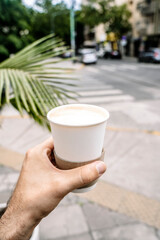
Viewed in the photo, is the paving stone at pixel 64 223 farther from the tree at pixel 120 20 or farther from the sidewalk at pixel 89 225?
the tree at pixel 120 20

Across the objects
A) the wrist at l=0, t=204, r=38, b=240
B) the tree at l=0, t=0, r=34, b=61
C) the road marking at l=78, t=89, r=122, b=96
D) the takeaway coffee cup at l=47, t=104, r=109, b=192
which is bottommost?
the road marking at l=78, t=89, r=122, b=96

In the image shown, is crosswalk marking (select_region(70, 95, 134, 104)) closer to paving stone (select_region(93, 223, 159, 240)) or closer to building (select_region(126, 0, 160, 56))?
paving stone (select_region(93, 223, 159, 240))

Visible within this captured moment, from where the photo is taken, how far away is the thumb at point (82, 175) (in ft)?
3.54

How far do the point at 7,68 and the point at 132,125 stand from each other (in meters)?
3.85

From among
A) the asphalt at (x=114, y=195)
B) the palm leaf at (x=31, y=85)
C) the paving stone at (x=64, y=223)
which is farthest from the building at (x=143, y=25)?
the paving stone at (x=64, y=223)

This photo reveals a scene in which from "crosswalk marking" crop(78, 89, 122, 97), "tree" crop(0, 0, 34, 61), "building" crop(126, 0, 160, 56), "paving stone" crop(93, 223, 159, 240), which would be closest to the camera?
"paving stone" crop(93, 223, 159, 240)

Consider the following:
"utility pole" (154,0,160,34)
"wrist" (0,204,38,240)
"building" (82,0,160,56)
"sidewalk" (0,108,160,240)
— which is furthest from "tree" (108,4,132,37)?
"wrist" (0,204,38,240)

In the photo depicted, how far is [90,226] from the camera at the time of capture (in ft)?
8.23

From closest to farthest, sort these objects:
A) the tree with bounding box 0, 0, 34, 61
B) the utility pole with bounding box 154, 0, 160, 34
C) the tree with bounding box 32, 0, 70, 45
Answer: the tree with bounding box 0, 0, 34, 61
the utility pole with bounding box 154, 0, 160, 34
the tree with bounding box 32, 0, 70, 45

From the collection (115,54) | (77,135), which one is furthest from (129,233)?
(115,54)

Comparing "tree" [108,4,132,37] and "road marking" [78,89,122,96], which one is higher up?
"tree" [108,4,132,37]

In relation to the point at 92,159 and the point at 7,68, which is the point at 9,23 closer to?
the point at 7,68

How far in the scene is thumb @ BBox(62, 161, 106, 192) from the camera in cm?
108

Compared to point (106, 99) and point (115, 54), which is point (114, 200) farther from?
point (115, 54)
